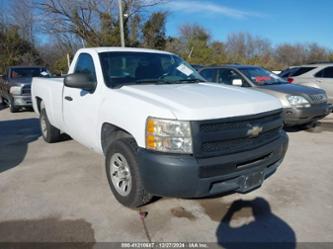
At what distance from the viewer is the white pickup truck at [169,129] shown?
10.0 ft

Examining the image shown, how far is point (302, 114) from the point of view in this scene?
6.88 m

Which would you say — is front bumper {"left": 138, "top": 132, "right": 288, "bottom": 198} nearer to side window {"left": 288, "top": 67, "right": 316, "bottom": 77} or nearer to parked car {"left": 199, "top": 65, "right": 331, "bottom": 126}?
parked car {"left": 199, "top": 65, "right": 331, "bottom": 126}

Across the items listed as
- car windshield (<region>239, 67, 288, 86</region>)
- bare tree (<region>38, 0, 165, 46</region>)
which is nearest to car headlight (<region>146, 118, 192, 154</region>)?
car windshield (<region>239, 67, 288, 86</region>)

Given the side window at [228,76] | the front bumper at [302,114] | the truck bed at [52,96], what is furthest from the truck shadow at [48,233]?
the side window at [228,76]

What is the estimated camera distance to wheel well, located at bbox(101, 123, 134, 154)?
3.74 meters

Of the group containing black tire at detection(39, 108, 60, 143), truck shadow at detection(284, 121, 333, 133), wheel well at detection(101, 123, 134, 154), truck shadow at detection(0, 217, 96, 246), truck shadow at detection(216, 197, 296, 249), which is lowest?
truck shadow at detection(284, 121, 333, 133)

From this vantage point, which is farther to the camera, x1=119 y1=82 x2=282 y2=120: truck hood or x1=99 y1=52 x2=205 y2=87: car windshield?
x1=99 y1=52 x2=205 y2=87: car windshield

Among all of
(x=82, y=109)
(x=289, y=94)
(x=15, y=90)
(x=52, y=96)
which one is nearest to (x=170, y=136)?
(x=82, y=109)

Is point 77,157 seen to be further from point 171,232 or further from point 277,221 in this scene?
point 277,221

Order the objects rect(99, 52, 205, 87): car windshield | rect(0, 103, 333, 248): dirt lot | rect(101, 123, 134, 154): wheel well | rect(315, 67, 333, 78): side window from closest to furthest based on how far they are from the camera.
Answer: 1. rect(0, 103, 333, 248): dirt lot
2. rect(101, 123, 134, 154): wheel well
3. rect(99, 52, 205, 87): car windshield
4. rect(315, 67, 333, 78): side window

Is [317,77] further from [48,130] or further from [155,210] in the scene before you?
[155,210]

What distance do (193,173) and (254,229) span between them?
Answer: 96 centimetres

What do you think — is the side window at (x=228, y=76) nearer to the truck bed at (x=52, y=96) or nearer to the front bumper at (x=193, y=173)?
the truck bed at (x=52, y=96)

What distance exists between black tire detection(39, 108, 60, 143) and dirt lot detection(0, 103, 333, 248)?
3.94ft
